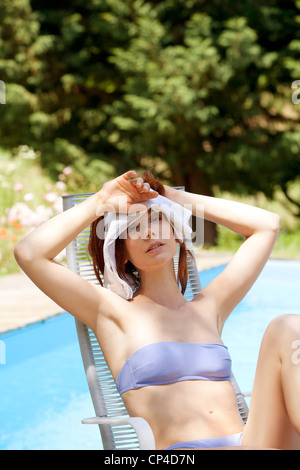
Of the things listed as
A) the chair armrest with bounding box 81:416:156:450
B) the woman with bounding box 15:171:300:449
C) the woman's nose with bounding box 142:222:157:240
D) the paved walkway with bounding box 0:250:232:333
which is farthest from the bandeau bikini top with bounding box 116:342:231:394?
the paved walkway with bounding box 0:250:232:333

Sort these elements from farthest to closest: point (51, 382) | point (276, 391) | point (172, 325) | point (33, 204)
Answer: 1. point (33, 204)
2. point (51, 382)
3. point (172, 325)
4. point (276, 391)

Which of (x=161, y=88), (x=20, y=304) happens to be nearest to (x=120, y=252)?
(x=20, y=304)

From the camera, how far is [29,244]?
1.98 meters

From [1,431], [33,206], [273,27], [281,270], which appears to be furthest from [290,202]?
[1,431]

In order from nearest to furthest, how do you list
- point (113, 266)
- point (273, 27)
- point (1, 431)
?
1. point (113, 266)
2. point (1, 431)
3. point (273, 27)

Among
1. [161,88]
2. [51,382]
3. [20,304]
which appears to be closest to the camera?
[51,382]

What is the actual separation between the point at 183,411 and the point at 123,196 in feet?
2.57

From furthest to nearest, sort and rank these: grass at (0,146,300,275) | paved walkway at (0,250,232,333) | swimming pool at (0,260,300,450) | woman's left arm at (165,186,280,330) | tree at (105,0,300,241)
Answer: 1. tree at (105,0,300,241)
2. grass at (0,146,300,275)
3. paved walkway at (0,250,232,333)
4. swimming pool at (0,260,300,450)
5. woman's left arm at (165,186,280,330)

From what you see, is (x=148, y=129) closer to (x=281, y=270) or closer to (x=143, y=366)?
(x=281, y=270)

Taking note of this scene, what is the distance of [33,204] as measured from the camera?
26.8ft

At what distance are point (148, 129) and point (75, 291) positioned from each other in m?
7.98

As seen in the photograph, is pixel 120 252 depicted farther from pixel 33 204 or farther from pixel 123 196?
pixel 33 204

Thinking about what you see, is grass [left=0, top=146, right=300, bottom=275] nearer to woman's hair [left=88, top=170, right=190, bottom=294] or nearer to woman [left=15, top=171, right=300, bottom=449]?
woman's hair [left=88, top=170, right=190, bottom=294]

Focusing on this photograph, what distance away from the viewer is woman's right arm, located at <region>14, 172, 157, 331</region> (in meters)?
1.98
